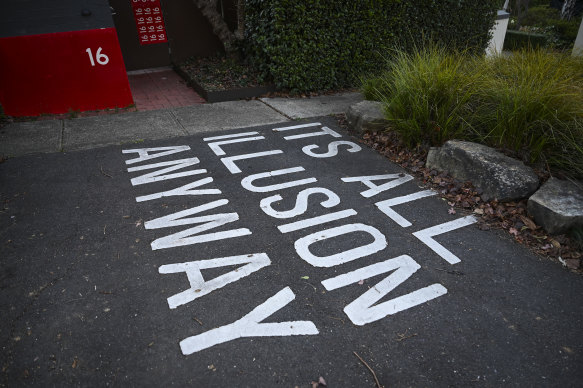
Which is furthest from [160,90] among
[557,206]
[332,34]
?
[557,206]

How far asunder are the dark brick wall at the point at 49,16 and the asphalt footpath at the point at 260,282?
2.05 metres

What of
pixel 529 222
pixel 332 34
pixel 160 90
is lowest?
pixel 529 222

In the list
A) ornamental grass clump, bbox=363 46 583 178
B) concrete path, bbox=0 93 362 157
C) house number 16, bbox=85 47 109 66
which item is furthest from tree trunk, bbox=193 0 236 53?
ornamental grass clump, bbox=363 46 583 178

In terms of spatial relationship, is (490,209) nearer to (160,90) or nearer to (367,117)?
(367,117)

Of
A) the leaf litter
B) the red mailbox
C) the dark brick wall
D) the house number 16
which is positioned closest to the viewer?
the leaf litter

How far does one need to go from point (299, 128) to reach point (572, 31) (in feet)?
58.9

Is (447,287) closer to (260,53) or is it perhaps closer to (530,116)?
(530,116)

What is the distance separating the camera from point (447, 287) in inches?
111

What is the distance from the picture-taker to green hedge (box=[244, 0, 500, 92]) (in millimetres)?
6555

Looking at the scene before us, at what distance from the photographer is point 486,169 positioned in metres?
3.92

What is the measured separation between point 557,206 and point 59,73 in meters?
6.78

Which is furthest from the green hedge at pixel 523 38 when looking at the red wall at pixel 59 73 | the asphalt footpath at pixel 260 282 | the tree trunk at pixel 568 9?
the red wall at pixel 59 73

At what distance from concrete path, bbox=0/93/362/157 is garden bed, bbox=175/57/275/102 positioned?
0.21 meters

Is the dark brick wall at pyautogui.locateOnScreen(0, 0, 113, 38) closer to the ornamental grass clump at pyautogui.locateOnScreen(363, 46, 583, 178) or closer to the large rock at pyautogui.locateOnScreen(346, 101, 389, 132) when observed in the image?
the large rock at pyautogui.locateOnScreen(346, 101, 389, 132)
